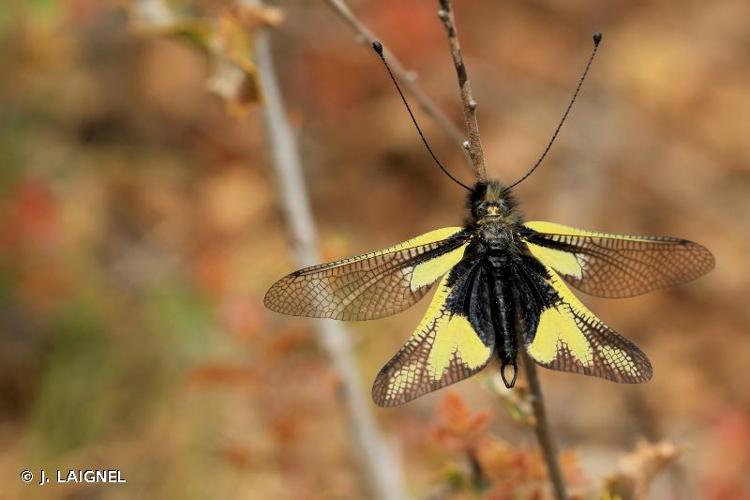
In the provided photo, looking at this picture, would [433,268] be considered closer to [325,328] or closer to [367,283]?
[367,283]

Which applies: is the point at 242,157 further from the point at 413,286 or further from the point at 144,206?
the point at 413,286

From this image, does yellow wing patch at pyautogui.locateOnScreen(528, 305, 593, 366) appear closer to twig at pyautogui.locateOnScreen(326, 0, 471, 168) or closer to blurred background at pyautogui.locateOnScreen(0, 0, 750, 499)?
twig at pyautogui.locateOnScreen(326, 0, 471, 168)

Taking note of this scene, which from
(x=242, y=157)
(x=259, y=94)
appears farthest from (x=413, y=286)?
(x=242, y=157)

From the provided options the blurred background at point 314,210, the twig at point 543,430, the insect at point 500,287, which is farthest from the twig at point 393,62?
the blurred background at point 314,210

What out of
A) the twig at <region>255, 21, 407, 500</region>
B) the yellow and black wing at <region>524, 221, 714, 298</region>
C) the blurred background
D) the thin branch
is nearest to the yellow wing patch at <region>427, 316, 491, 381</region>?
the yellow and black wing at <region>524, 221, 714, 298</region>

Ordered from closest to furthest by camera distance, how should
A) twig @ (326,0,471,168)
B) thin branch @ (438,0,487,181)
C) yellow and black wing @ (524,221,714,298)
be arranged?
thin branch @ (438,0,487,181) < yellow and black wing @ (524,221,714,298) < twig @ (326,0,471,168)

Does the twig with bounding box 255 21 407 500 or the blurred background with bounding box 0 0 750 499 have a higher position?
the blurred background with bounding box 0 0 750 499

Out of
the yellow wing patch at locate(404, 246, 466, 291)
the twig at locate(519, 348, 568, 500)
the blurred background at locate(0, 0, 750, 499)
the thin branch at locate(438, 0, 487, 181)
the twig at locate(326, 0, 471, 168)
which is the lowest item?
Result: the twig at locate(519, 348, 568, 500)
